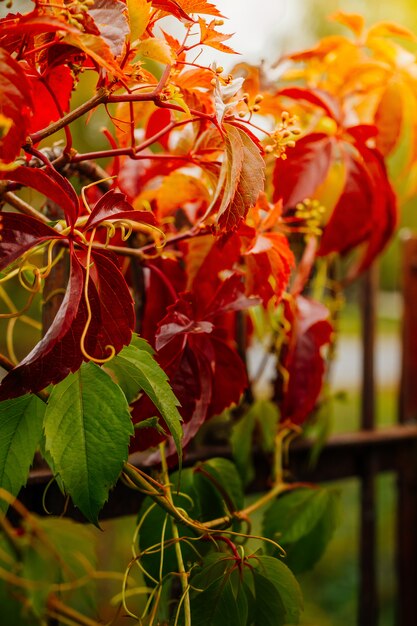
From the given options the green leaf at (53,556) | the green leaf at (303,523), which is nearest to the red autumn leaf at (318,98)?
the green leaf at (303,523)

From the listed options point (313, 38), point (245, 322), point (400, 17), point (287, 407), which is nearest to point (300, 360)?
point (287, 407)

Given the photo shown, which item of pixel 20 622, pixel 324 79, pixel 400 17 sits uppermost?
pixel 400 17

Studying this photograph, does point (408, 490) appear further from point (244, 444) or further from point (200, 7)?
point (200, 7)

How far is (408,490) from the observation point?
1.45 m

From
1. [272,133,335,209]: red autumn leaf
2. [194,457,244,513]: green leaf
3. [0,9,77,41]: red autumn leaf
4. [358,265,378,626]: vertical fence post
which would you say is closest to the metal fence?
[358,265,378,626]: vertical fence post

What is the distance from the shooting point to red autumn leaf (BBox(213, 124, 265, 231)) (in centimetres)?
54

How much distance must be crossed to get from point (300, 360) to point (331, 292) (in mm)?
298

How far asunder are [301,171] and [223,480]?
0.38 metres

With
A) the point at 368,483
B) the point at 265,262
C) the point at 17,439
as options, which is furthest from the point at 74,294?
the point at 368,483

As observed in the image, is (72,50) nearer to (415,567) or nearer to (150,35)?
(150,35)

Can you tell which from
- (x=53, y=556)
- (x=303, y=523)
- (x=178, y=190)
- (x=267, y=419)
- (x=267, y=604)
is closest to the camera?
(x=53, y=556)

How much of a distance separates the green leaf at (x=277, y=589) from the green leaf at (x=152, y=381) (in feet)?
0.51

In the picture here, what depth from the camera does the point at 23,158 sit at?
583 millimetres

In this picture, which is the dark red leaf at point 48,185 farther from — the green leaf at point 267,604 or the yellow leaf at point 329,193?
the yellow leaf at point 329,193
